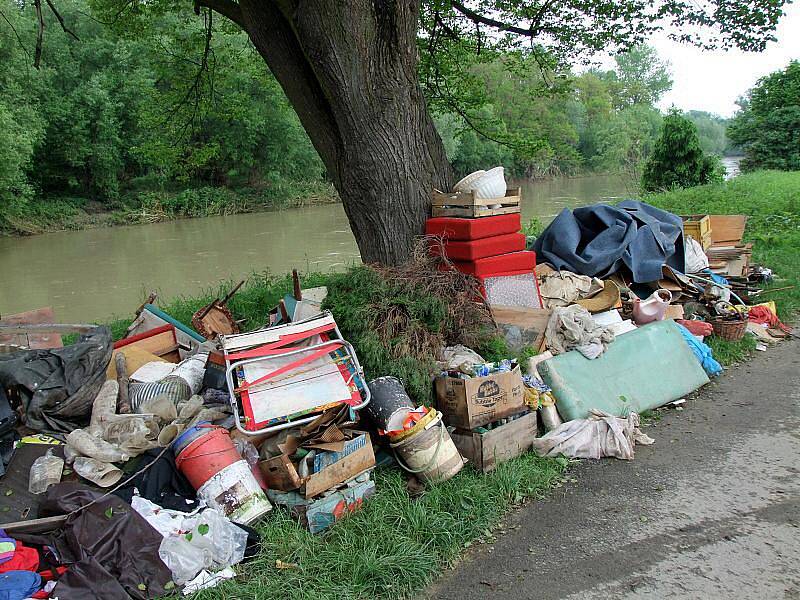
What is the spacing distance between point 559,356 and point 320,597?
110 inches

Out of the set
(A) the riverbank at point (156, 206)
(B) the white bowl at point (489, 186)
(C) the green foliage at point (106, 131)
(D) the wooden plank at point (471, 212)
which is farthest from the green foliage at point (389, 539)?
(A) the riverbank at point (156, 206)

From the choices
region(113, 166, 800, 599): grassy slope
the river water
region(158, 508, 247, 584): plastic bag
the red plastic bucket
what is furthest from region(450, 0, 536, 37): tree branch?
region(158, 508, 247, 584): plastic bag

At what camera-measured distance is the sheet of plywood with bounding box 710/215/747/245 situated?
29.0ft

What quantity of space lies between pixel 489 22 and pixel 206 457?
28.4 feet

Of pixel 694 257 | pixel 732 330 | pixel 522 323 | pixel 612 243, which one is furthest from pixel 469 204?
pixel 694 257

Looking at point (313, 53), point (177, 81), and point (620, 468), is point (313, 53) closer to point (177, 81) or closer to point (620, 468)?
point (620, 468)

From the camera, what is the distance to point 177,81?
12.1 m

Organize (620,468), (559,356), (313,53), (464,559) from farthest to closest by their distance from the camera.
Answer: (313,53) → (559,356) → (620,468) → (464,559)

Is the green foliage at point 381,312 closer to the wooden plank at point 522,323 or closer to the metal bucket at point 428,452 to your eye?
the metal bucket at point 428,452

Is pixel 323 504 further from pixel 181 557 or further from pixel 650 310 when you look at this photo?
pixel 650 310

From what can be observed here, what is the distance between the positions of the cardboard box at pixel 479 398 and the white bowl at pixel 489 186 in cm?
212

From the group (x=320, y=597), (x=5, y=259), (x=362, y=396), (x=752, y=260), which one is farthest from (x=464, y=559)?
(x=5, y=259)

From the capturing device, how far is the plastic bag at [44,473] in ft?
12.4

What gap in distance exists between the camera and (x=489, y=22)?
33.4 feet
